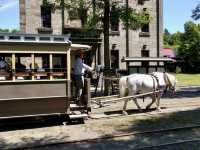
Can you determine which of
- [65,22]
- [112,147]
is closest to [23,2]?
[65,22]

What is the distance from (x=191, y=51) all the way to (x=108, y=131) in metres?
53.6

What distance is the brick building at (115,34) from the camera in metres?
34.9

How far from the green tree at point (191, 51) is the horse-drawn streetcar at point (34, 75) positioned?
51.8 m

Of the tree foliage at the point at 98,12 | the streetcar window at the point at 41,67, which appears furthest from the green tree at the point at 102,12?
the streetcar window at the point at 41,67

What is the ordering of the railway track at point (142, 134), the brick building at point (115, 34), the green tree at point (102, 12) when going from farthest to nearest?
1. the brick building at point (115, 34)
2. the green tree at point (102, 12)
3. the railway track at point (142, 134)

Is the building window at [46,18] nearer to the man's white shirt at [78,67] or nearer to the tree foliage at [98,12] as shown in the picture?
the tree foliage at [98,12]

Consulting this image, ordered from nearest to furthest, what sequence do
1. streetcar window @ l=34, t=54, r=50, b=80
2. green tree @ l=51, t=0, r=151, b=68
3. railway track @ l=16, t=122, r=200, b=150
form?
railway track @ l=16, t=122, r=200, b=150 → streetcar window @ l=34, t=54, r=50, b=80 → green tree @ l=51, t=0, r=151, b=68

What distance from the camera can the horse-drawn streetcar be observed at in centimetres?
1421

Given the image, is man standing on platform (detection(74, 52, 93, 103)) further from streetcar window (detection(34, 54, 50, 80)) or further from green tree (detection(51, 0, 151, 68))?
green tree (detection(51, 0, 151, 68))

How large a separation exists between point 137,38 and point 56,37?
27.7 metres

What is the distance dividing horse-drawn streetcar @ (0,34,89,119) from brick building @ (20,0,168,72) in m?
16.9

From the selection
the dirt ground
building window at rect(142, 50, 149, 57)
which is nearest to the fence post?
the dirt ground

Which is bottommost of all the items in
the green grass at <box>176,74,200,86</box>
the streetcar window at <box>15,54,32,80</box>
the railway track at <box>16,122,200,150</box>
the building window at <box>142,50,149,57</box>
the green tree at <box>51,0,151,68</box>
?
the railway track at <box>16,122,200,150</box>

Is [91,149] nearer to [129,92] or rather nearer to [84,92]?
[84,92]
